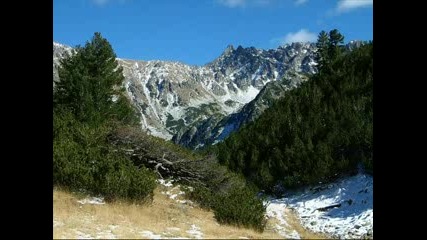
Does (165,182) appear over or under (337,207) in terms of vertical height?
over

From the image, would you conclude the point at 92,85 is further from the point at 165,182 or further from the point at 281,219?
the point at 281,219

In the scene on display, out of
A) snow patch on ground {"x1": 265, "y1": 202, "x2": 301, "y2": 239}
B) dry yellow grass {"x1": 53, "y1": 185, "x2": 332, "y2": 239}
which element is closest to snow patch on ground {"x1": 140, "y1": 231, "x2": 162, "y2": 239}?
dry yellow grass {"x1": 53, "y1": 185, "x2": 332, "y2": 239}

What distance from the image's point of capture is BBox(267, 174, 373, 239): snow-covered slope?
1836 cm

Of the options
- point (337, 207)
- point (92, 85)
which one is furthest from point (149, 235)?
point (92, 85)

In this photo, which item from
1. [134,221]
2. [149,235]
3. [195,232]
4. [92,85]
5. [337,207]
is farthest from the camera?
[92,85]

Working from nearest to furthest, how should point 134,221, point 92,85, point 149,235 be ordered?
point 149,235, point 134,221, point 92,85

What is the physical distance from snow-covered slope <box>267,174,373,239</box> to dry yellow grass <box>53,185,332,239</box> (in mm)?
1482

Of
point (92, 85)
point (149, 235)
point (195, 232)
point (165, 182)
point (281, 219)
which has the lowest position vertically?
point (281, 219)

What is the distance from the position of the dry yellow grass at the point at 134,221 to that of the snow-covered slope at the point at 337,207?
4.86ft

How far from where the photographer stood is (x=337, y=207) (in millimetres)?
21328

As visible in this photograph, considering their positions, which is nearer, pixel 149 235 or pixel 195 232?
pixel 149 235

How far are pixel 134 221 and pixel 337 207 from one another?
10968mm
